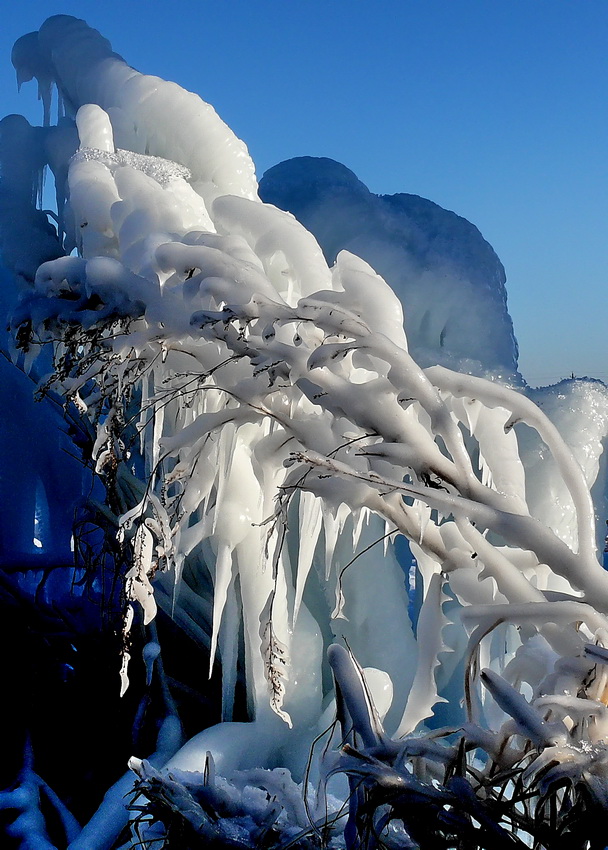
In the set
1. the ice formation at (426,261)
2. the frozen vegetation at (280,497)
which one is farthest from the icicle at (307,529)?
the ice formation at (426,261)

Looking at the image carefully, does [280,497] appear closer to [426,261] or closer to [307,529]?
[307,529]

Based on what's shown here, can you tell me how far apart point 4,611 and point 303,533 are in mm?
2693

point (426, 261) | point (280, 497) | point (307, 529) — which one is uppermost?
point (426, 261)

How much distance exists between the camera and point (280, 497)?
2.23 metres

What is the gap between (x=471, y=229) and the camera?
5.34 metres

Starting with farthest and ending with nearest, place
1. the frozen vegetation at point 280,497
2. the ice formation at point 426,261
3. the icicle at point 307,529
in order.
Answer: the ice formation at point 426,261
the icicle at point 307,529
the frozen vegetation at point 280,497

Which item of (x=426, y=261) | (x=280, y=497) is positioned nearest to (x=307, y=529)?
(x=280, y=497)

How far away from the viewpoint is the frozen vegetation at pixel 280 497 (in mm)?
2066

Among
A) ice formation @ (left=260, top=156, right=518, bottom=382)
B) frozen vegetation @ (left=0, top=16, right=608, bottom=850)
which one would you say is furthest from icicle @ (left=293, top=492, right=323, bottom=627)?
ice formation @ (left=260, top=156, right=518, bottom=382)

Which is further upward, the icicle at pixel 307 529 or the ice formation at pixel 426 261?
the ice formation at pixel 426 261

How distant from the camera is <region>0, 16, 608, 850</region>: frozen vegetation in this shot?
81.4 inches

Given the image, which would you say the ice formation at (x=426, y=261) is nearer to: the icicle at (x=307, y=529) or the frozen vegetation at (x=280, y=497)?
the frozen vegetation at (x=280, y=497)

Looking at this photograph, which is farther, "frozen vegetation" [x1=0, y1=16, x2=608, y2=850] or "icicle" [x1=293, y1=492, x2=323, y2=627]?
"icicle" [x1=293, y1=492, x2=323, y2=627]

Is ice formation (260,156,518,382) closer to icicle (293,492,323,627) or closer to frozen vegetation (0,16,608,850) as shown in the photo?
frozen vegetation (0,16,608,850)
